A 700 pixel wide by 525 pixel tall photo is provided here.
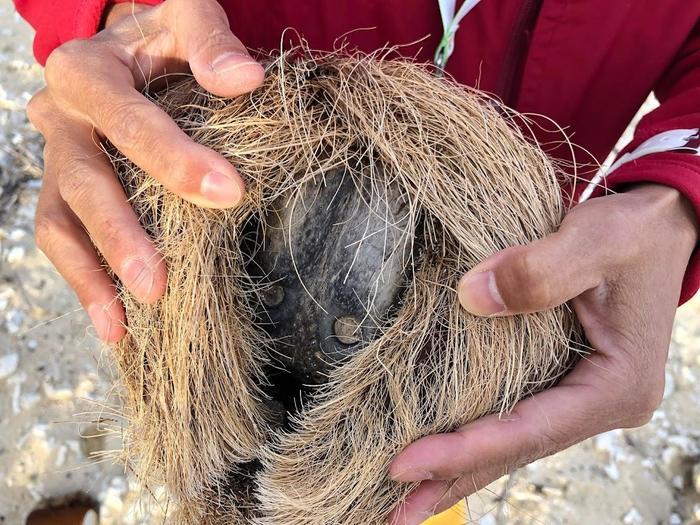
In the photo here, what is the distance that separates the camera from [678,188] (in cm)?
76

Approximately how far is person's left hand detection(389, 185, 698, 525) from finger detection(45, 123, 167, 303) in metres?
0.33

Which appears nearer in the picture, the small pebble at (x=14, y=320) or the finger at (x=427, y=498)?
the finger at (x=427, y=498)

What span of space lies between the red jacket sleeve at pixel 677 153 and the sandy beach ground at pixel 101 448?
0.78 metres

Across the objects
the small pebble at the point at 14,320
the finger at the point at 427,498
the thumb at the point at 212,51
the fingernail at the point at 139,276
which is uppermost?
the thumb at the point at 212,51

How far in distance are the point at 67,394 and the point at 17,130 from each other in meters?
0.98

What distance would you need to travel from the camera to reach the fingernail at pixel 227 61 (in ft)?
2.25

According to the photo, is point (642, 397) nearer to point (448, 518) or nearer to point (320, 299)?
point (320, 299)

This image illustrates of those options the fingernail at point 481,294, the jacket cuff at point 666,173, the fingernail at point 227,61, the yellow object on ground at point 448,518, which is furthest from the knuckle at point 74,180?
the yellow object on ground at point 448,518

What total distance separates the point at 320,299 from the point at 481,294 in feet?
0.57

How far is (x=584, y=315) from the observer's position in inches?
29.1

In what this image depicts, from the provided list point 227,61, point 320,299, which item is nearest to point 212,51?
point 227,61

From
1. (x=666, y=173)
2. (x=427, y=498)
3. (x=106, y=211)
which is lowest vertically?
(x=427, y=498)

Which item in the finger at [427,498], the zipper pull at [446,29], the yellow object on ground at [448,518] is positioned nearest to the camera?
the finger at [427,498]

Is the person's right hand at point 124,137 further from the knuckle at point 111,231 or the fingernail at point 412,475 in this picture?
the fingernail at point 412,475
